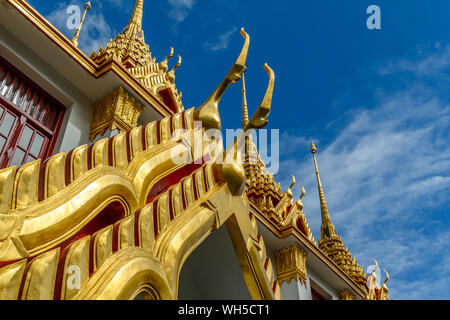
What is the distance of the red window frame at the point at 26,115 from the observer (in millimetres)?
4918

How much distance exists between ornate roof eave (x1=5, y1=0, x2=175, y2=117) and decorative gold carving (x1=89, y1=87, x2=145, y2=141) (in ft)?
0.60

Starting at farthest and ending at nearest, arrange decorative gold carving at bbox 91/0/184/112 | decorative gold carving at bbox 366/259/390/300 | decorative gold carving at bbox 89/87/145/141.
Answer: decorative gold carving at bbox 366/259/390/300 < decorative gold carving at bbox 91/0/184/112 < decorative gold carving at bbox 89/87/145/141

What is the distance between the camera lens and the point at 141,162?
390 centimetres

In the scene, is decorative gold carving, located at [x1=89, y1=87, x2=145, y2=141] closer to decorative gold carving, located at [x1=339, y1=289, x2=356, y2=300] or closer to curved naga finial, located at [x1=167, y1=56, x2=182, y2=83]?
curved naga finial, located at [x1=167, y1=56, x2=182, y2=83]

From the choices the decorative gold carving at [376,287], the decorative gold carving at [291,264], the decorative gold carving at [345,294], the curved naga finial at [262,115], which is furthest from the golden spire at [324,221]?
the curved naga finial at [262,115]

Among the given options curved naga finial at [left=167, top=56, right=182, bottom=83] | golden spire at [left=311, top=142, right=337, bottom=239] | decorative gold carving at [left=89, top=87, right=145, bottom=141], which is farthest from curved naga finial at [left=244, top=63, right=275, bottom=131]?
golden spire at [left=311, top=142, right=337, bottom=239]

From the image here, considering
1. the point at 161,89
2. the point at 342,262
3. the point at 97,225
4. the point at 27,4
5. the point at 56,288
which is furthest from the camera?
the point at 342,262

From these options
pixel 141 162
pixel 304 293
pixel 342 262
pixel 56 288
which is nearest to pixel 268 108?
pixel 141 162

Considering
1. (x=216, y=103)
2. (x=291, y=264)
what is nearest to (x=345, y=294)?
(x=291, y=264)

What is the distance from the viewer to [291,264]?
838 cm

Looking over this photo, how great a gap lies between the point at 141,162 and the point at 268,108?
167 cm

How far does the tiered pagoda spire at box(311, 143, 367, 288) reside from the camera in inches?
504
